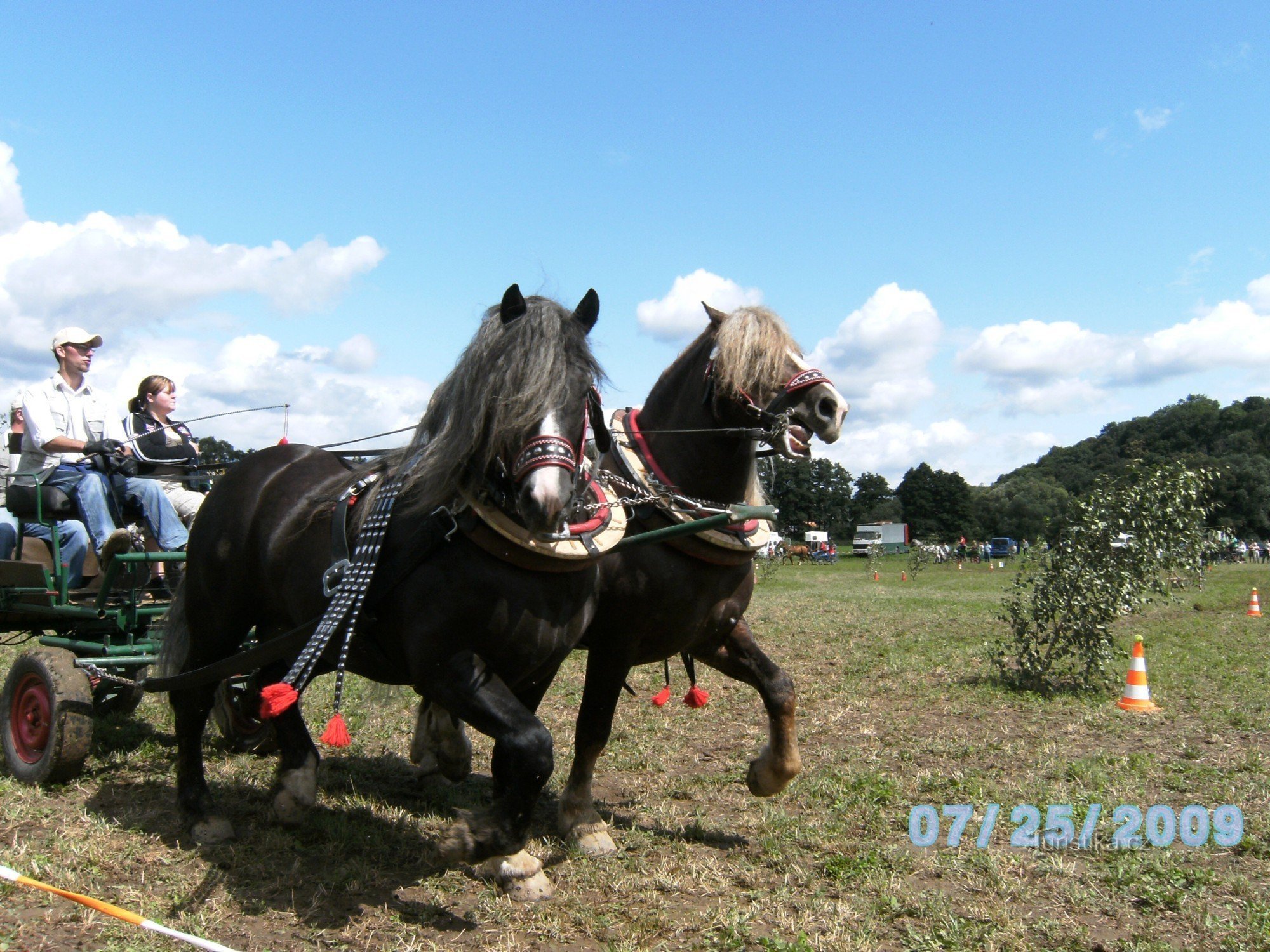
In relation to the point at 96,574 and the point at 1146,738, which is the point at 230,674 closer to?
the point at 96,574

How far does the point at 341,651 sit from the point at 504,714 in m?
0.69

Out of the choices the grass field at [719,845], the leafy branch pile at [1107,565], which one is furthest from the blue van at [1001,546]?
the grass field at [719,845]

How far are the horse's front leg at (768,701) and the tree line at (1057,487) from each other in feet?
166

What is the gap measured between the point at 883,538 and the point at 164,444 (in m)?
74.0

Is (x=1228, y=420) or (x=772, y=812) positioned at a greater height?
(x=1228, y=420)

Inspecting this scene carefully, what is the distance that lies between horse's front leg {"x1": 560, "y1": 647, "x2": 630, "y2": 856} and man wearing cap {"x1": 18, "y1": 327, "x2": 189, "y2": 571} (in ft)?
8.91

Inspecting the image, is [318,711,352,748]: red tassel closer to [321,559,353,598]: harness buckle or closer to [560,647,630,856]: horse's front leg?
[321,559,353,598]: harness buckle

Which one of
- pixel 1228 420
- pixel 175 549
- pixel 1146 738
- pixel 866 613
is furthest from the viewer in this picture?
pixel 1228 420

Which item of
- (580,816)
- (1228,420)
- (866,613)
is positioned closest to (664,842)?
(580,816)

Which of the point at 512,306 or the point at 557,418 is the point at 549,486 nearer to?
the point at 557,418

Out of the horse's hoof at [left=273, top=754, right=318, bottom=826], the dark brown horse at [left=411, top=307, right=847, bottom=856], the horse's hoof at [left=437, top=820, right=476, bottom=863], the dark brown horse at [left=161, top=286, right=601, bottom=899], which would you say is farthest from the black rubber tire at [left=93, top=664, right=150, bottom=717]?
the horse's hoof at [left=437, top=820, right=476, bottom=863]

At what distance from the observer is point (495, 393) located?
3.13 metres

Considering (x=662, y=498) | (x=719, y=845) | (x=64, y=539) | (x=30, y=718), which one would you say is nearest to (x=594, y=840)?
(x=719, y=845)

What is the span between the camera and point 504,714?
3.12 metres
